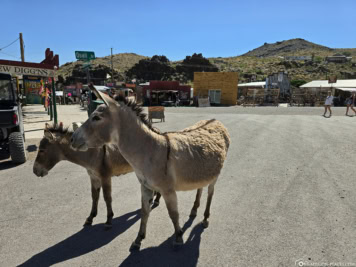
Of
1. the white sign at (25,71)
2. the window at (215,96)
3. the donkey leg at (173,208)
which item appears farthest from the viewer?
the window at (215,96)

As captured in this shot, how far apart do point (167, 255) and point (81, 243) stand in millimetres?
1318

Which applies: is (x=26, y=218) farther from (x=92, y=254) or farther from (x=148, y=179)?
(x=148, y=179)

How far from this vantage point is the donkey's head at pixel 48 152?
12.3 ft

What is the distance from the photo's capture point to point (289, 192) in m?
5.05

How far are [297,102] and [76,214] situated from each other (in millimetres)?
38572

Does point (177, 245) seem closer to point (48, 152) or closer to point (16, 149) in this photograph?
point (48, 152)

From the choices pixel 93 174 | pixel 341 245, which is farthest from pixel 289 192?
pixel 93 174

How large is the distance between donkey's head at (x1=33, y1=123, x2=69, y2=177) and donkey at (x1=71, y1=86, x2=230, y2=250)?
1324mm

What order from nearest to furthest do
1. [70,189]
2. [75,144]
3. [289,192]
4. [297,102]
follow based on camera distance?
[75,144] < [289,192] < [70,189] < [297,102]

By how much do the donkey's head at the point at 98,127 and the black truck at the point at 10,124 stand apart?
604 cm

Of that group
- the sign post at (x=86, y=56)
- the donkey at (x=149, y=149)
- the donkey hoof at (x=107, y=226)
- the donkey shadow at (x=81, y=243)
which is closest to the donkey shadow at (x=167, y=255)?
the donkey at (x=149, y=149)

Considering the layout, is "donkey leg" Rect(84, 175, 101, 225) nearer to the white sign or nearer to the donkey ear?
the donkey ear

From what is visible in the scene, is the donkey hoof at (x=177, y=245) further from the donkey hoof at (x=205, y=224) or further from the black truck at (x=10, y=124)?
the black truck at (x=10, y=124)

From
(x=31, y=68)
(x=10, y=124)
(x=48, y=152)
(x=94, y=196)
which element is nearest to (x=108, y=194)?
(x=94, y=196)
